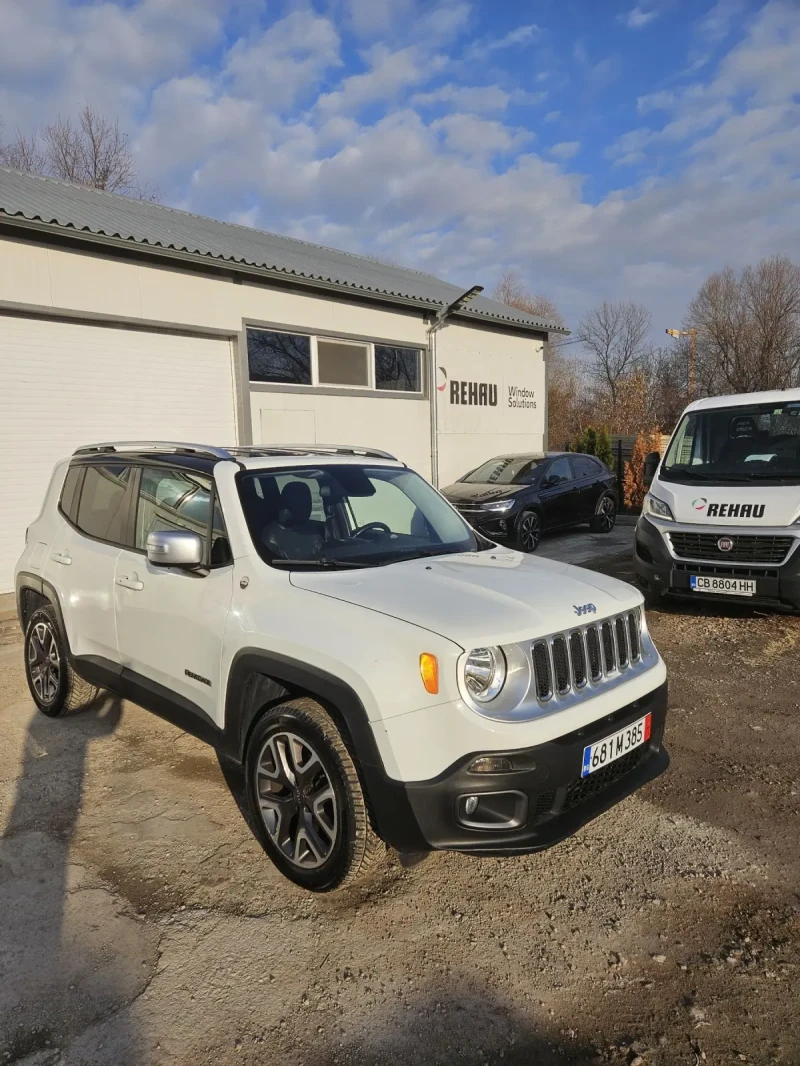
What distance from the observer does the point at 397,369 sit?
13.1m

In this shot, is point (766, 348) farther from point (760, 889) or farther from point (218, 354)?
point (760, 889)

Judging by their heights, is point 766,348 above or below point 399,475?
above

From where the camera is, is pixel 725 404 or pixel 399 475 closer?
pixel 399 475

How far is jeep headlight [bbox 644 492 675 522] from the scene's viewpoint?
6660mm

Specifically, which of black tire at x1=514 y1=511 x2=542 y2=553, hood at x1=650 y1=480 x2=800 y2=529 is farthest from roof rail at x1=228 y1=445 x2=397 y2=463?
black tire at x1=514 y1=511 x2=542 y2=553

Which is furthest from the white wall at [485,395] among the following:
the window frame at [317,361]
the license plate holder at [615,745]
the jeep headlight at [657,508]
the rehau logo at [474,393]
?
the license plate holder at [615,745]

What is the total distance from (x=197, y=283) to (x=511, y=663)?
29.7ft

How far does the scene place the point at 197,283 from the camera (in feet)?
32.4

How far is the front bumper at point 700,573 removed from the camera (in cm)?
585

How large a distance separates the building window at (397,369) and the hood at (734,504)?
712cm

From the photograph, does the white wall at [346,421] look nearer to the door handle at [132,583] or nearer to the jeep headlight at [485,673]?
the door handle at [132,583]

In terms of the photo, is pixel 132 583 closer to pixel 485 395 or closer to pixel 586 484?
pixel 586 484

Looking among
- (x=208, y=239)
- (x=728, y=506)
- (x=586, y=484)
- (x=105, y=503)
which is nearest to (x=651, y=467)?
(x=728, y=506)

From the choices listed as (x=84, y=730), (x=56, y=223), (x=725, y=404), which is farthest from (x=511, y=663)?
(x=56, y=223)
